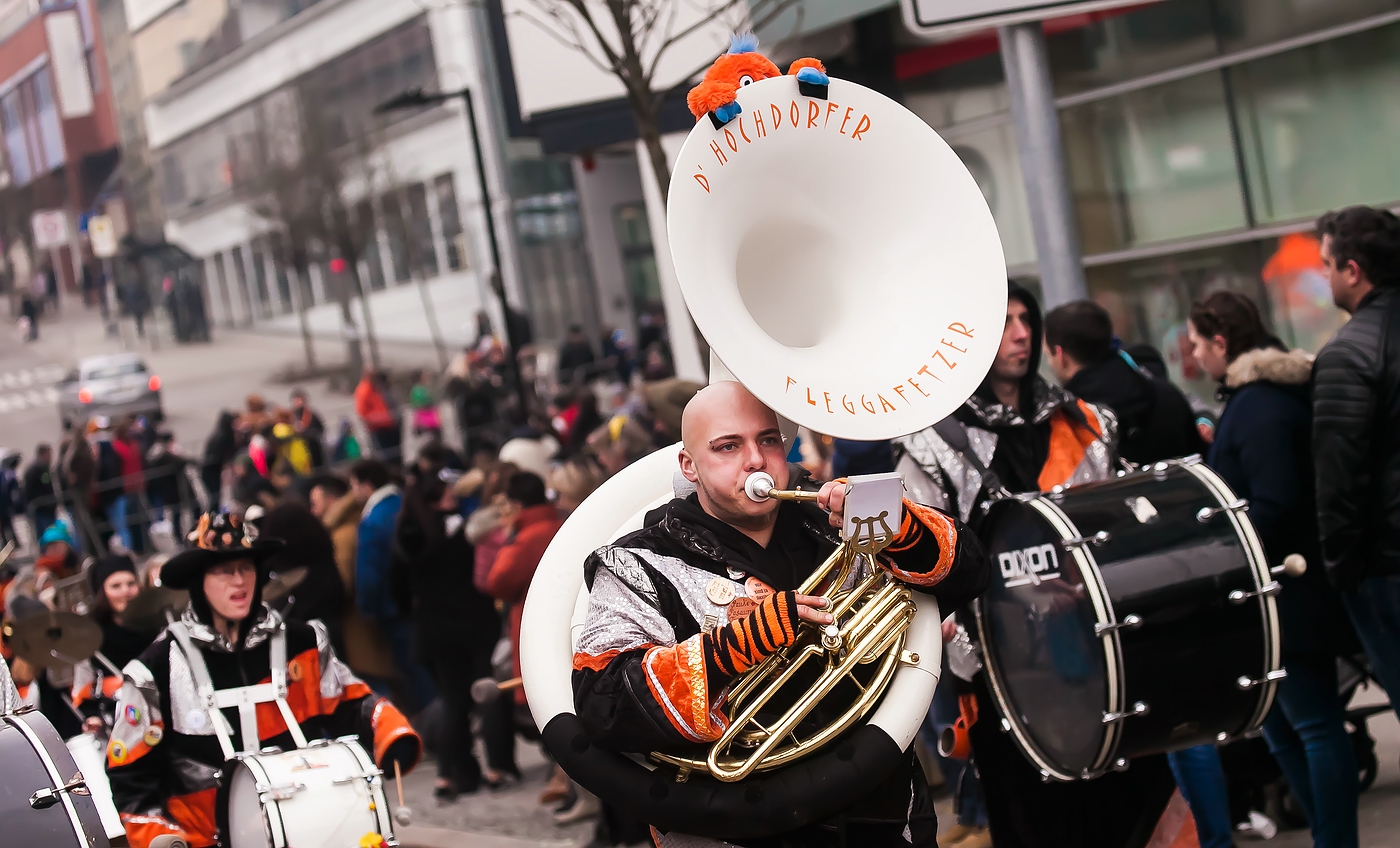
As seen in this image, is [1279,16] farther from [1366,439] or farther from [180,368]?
[180,368]

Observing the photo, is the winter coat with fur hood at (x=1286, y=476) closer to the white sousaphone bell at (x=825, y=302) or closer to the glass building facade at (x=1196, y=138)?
the white sousaphone bell at (x=825, y=302)

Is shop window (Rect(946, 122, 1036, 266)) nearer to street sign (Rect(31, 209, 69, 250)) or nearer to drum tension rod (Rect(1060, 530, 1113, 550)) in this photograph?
drum tension rod (Rect(1060, 530, 1113, 550))

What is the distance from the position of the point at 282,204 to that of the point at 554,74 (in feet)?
57.4

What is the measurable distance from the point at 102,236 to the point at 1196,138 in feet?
102

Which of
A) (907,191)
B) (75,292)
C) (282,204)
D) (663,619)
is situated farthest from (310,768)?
(75,292)

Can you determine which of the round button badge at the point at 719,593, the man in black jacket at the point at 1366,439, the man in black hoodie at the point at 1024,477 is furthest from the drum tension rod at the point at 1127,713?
the round button badge at the point at 719,593

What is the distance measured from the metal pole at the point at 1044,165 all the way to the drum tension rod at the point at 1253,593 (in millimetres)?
3003

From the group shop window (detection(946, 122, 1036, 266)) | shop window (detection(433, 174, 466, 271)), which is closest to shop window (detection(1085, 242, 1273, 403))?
shop window (detection(946, 122, 1036, 266))

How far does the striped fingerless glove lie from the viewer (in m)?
2.72

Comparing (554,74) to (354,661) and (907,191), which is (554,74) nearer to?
(354,661)

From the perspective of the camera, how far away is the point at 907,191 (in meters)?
3.06

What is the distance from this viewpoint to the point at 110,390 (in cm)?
2622

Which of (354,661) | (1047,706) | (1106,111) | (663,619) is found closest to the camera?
(663,619)

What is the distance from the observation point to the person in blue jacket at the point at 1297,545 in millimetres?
4367
